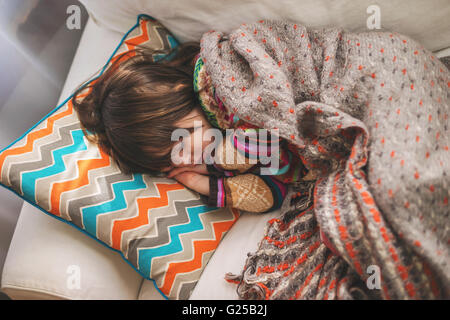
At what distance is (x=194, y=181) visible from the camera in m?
0.88

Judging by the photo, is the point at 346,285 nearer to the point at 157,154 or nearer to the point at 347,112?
the point at 347,112

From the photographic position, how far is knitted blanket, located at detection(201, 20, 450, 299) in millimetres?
551

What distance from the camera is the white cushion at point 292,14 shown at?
29.9 inches

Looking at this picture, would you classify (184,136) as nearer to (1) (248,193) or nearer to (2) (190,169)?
(2) (190,169)

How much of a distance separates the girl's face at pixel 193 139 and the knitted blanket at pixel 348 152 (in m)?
0.10

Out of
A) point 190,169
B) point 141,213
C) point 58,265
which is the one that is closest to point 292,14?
point 190,169

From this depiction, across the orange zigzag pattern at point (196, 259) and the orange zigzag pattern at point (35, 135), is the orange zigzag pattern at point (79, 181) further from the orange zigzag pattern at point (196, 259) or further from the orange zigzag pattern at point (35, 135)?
the orange zigzag pattern at point (196, 259)

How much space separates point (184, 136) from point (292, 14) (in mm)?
437

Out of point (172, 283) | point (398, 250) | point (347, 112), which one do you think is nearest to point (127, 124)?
point (172, 283)

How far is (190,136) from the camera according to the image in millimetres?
801

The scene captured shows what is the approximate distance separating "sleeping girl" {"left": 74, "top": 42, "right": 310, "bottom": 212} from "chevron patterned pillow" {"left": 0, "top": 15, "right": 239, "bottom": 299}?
0.05 meters

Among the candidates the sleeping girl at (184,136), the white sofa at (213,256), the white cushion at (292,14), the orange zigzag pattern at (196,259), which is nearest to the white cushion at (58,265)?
the white sofa at (213,256)

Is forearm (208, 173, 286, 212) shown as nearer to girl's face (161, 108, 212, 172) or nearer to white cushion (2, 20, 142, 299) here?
girl's face (161, 108, 212, 172)

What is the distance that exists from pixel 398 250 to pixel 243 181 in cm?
42
